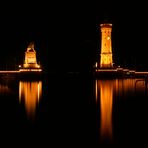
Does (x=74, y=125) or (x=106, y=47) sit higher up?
(x=106, y=47)

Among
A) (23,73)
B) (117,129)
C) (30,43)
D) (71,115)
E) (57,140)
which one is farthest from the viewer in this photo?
(30,43)

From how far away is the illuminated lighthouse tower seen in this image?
41.2m

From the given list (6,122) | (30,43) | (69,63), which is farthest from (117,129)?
(69,63)

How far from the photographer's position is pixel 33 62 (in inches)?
1746

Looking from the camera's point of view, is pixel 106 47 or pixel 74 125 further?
pixel 106 47

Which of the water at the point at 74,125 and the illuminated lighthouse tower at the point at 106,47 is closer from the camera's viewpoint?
the water at the point at 74,125

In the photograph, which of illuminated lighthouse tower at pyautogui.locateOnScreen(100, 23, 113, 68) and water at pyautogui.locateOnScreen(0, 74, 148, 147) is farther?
illuminated lighthouse tower at pyautogui.locateOnScreen(100, 23, 113, 68)

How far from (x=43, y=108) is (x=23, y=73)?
30.1m

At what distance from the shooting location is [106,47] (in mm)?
42719

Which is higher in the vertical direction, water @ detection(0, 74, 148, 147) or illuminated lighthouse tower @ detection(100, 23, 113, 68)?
illuminated lighthouse tower @ detection(100, 23, 113, 68)

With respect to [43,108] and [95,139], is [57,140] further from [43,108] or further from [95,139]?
[43,108]

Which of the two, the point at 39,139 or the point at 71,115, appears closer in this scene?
the point at 39,139

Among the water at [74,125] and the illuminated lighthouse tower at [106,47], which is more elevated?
the illuminated lighthouse tower at [106,47]

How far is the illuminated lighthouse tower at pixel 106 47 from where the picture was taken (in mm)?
41156
